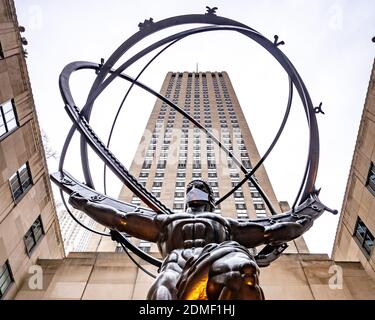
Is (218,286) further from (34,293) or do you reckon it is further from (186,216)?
(34,293)

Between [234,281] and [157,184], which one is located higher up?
[234,281]

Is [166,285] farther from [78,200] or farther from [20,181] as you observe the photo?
[20,181]

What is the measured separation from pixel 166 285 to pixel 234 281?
94 cm

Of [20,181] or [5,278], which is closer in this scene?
[5,278]

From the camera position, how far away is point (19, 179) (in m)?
11.4

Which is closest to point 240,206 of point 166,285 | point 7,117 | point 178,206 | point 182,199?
point 182,199

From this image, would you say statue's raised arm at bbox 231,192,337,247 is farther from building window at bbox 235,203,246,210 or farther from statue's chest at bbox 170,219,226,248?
building window at bbox 235,203,246,210

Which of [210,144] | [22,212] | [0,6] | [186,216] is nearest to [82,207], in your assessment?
[186,216]

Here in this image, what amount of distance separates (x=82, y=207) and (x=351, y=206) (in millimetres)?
10440

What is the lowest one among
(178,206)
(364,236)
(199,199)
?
(178,206)

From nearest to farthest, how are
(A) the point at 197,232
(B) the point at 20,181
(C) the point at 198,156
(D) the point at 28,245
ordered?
(A) the point at 197,232 → (D) the point at 28,245 → (B) the point at 20,181 → (C) the point at 198,156

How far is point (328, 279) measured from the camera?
980 cm

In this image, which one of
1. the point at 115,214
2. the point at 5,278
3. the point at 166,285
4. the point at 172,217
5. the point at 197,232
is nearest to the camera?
the point at 166,285

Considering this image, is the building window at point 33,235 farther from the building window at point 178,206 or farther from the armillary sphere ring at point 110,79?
the building window at point 178,206
